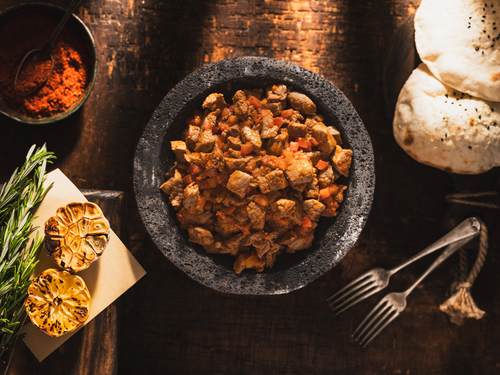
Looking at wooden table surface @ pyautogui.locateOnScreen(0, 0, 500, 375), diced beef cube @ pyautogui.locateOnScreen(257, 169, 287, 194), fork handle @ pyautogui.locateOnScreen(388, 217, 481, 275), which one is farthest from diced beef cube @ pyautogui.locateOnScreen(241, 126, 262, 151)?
fork handle @ pyautogui.locateOnScreen(388, 217, 481, 275)

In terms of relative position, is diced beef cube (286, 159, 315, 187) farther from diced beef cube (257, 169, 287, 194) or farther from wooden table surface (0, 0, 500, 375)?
wooden table surface (0, 0, 500, 375)

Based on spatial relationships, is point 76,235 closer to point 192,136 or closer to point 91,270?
point 91,270

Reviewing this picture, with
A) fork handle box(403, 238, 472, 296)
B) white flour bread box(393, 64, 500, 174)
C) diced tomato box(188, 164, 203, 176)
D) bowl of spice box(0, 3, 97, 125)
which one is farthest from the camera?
fork handle box(403, 238, 472, 296)

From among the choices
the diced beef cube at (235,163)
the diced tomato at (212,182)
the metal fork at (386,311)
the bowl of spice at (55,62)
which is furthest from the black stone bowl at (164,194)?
the metal fork at (386,311)

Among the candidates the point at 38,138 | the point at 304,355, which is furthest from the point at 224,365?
the point at 38,138

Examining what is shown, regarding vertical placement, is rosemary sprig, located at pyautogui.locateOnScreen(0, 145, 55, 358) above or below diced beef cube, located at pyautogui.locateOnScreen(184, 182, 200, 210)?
below

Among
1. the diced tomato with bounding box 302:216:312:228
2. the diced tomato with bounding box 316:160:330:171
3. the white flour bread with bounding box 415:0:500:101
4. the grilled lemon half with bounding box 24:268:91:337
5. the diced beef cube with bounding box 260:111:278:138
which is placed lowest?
the grilled lemon half with bounding box 24:268:91:337

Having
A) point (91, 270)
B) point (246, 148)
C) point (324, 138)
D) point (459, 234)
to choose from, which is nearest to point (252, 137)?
point (246, 148)

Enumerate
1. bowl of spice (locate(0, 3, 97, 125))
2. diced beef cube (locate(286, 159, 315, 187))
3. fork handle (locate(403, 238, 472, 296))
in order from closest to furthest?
diced beef cube (locate(286, 159, 315, 187))
bowl of spice (locate(0, 3, 97, 125))
fork handle (locate(403, 238, 472, 296))
